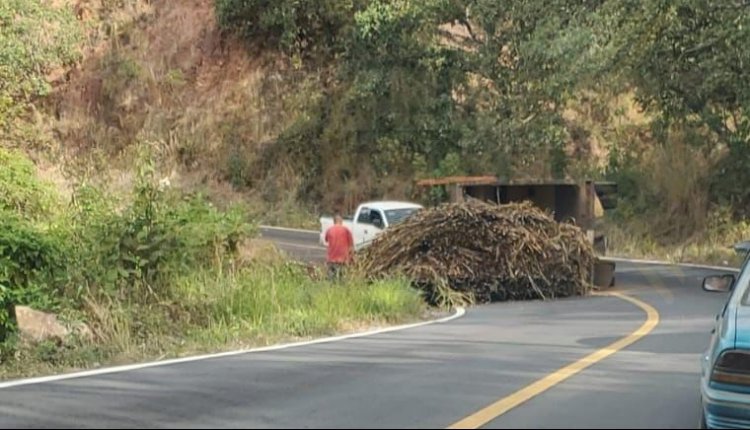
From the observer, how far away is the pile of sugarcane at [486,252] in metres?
20.8

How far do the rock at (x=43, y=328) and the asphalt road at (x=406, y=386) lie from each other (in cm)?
253

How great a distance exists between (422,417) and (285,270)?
10220 millimetres

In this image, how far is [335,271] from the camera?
67.6 feet

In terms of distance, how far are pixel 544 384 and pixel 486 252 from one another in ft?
35.1

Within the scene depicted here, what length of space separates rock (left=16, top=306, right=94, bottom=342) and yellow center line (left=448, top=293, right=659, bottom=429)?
634 centimetres

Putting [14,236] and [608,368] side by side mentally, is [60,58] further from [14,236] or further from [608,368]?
[608,368]

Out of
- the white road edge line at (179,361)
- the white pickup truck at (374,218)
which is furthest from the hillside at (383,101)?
the white road edge line at (179,361)

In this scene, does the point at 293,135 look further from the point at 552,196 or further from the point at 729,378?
the point at 729,378

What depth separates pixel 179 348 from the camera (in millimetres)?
13875

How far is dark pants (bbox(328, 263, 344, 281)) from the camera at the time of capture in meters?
19.4

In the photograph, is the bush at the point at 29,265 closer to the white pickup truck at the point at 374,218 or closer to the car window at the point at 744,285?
the car window at the point at 744,285

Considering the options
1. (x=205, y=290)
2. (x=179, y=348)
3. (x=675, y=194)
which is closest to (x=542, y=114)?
(x=675, y=194)

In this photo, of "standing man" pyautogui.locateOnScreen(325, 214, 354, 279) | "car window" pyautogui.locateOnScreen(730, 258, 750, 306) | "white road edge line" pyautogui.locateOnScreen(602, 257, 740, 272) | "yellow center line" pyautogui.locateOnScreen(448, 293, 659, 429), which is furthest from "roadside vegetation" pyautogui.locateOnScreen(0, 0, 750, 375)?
"car window" pyautogui.locateOnScreen(730, 258, 750, 306)

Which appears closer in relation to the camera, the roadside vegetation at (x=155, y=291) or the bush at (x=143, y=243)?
the roadside vegetation at (x=155, y=291)
